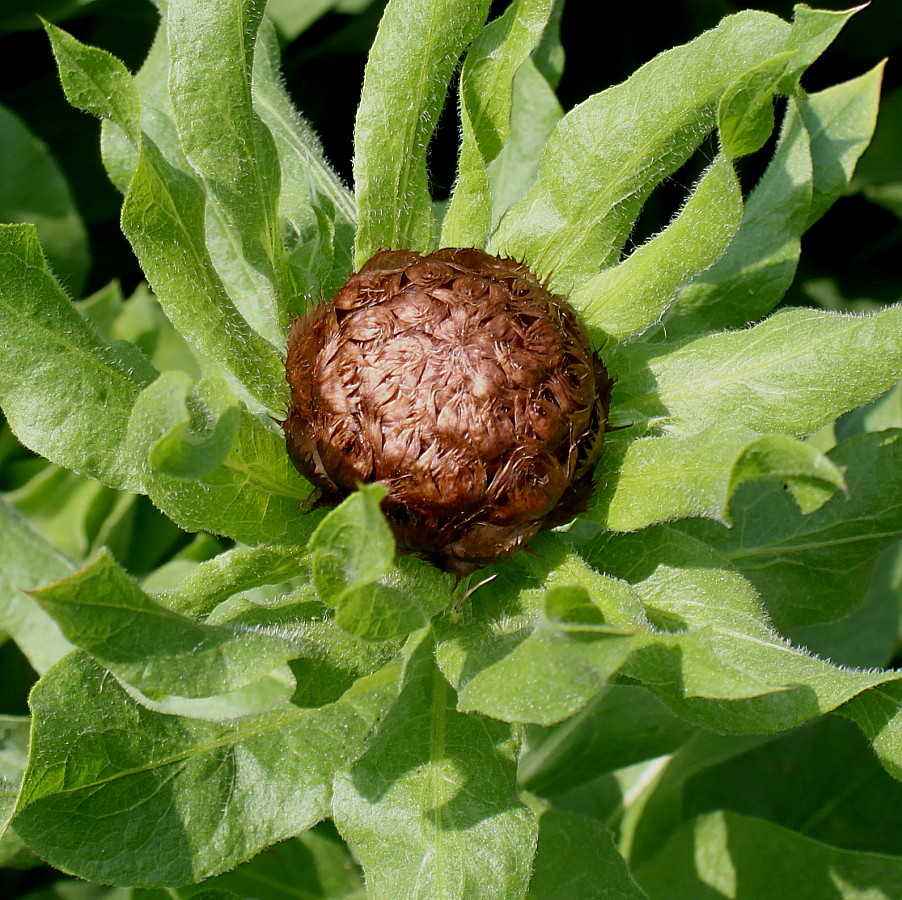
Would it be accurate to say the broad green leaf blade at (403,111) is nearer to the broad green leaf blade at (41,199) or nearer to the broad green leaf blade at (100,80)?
the broad green leaf blade at (100,80)

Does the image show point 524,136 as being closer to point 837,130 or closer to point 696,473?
point 837,130

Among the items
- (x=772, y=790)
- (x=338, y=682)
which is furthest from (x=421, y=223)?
(x=772, y=790)

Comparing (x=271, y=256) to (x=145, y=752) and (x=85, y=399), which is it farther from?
(x=145, y=752)

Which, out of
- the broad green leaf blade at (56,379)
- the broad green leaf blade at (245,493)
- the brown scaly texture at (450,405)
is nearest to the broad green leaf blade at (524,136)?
the brown scaly texture at (450,405)

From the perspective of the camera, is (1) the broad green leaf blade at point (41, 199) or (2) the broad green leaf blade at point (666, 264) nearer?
(2) the broad green leaf blade at point (666, 264)

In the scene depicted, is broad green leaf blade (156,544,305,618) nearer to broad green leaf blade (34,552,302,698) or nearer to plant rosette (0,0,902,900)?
plant rosette (0,0,902,900)
